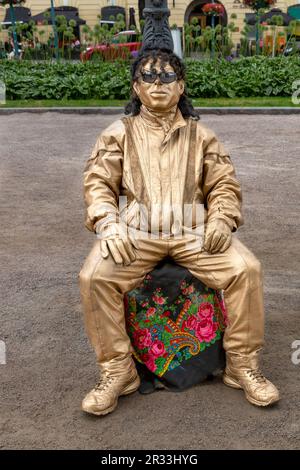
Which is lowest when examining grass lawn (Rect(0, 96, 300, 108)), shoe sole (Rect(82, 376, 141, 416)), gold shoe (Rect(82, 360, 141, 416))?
grass lawn (Rect(0, 96, 300, 108))

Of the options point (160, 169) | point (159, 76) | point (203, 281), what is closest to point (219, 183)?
point (160, 169)

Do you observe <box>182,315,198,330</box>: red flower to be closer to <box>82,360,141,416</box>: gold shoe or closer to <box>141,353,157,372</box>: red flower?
<box>141,353,157,372</box>: red flower

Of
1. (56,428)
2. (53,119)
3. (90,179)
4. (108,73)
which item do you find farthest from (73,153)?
(56,428)

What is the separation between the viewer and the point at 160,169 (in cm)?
335

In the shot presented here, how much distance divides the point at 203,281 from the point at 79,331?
3.84ft

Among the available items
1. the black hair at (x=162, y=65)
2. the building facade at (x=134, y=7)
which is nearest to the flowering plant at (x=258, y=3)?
the building facade at (x=134, y=7)

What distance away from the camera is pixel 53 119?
1157 centimetres

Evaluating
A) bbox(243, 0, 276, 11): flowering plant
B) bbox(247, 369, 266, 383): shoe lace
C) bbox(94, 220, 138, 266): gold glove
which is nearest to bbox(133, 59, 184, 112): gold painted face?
bbox(94, 220, 138, 266): gold glove

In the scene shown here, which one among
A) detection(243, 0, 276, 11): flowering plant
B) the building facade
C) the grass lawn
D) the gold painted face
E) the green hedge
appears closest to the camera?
the gold painted face

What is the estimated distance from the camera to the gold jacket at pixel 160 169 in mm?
3355

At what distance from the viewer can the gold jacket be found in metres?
3.36
